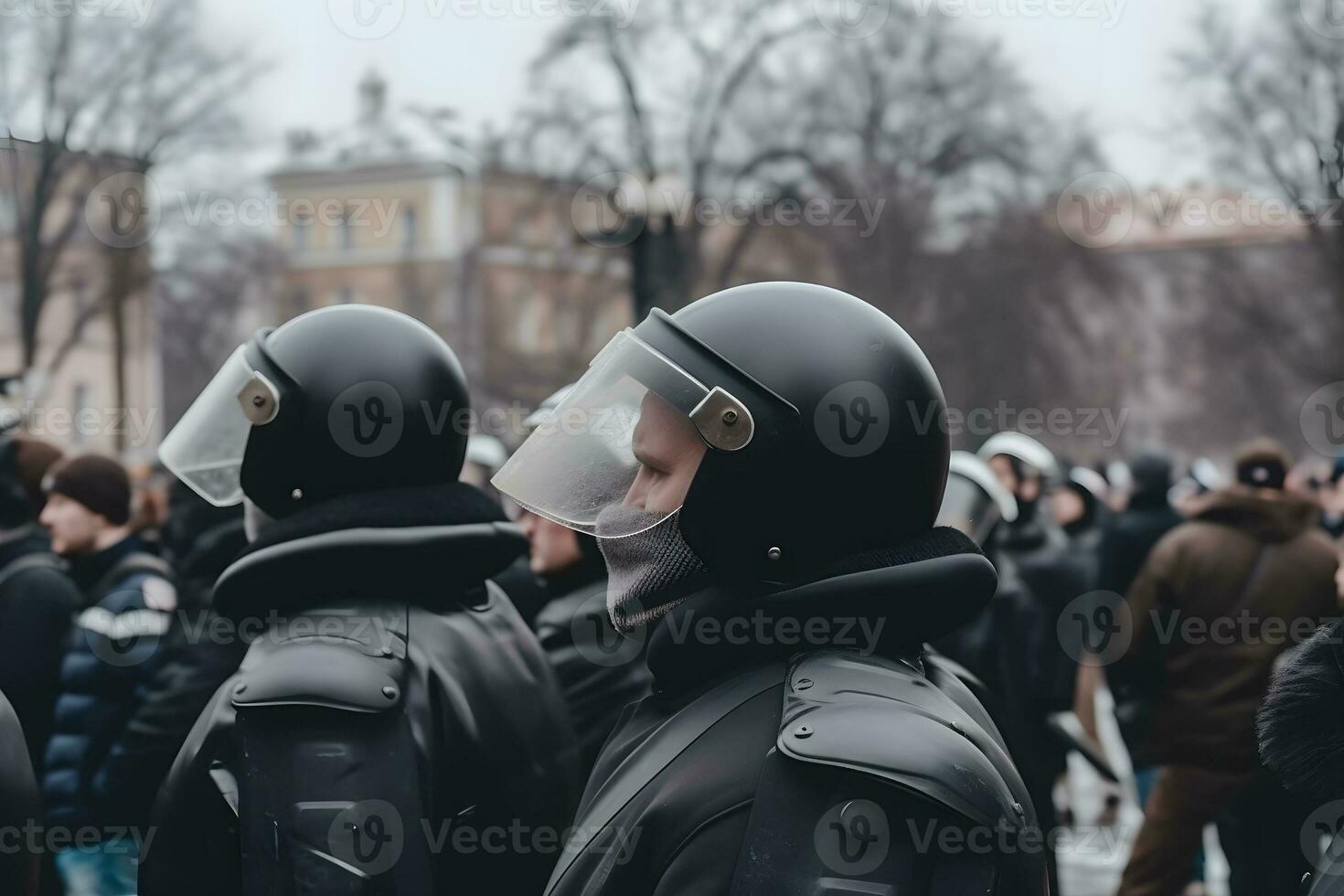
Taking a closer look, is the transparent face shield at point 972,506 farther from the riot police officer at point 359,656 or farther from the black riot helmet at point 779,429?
the black riot helmet at point 779,429

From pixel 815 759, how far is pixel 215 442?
193cm

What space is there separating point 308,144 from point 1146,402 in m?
39.2

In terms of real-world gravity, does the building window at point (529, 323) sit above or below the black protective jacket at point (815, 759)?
below

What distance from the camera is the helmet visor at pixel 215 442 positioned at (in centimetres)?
320

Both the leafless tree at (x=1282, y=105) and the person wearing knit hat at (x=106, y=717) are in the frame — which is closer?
the person wearing knit hat at (x=106, y=717)

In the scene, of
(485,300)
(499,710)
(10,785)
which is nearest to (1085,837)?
(499,710)

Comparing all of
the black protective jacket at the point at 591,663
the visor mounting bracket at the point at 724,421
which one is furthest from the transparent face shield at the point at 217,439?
the black protective jacket at the point at 591,663

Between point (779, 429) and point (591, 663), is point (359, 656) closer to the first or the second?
point (779, 429)

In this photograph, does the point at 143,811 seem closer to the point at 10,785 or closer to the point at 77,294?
the point at 10,785

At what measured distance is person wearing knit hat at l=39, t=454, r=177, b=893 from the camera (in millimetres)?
4668

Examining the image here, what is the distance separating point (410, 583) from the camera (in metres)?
2.87

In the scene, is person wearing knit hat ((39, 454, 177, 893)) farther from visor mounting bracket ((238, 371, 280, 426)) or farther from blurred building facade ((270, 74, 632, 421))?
blurred building facade ((270, 74, 632, 421))

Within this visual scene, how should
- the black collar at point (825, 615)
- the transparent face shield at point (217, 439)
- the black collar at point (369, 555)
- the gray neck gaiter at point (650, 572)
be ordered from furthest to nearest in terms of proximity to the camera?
the transparent face shield at point (217, 439)
the black collar at point (369, 555)
the gray neck gaiter at point (650, 572)
the black collar at point (825, 615)

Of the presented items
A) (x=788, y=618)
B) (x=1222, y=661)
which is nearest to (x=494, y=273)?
(x=1222, y=661)
